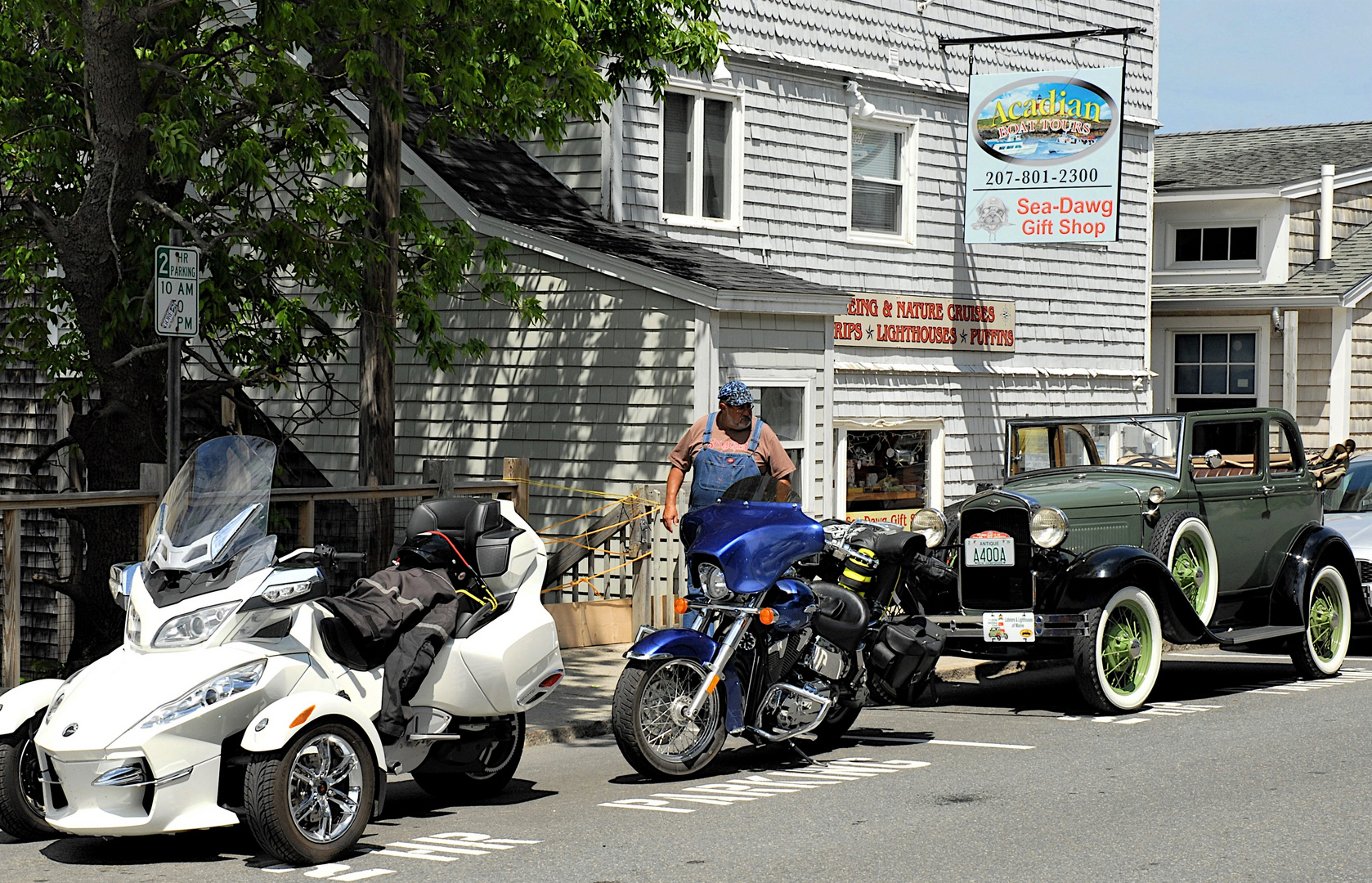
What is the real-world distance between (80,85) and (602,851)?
28.5 feet

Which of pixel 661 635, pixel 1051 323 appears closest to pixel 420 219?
pixel 661 635

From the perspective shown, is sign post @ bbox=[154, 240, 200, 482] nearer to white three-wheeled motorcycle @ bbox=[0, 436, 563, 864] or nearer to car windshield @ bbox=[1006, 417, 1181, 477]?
white three-wheeled motorcycle @ bbox=[0, 436, 563, 864]

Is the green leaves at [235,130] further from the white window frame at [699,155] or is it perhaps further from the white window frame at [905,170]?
the white window frame at [905,170]

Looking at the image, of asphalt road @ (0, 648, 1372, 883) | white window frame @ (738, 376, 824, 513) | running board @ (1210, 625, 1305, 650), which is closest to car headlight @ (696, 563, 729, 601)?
asphalt road @ (0, 648, 1372, 883)

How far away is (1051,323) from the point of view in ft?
67.7

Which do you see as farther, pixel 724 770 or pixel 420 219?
pixel 420 219

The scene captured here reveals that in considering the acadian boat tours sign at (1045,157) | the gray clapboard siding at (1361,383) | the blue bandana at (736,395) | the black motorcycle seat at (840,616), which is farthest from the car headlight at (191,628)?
the gray clapboard siding at (1361,383)

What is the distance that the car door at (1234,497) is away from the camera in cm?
1152

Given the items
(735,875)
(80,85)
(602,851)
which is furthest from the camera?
(80,85)

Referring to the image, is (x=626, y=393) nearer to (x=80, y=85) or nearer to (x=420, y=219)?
(x=420, y=219)

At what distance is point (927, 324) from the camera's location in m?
18.9

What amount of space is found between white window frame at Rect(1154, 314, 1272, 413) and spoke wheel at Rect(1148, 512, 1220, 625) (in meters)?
13.7

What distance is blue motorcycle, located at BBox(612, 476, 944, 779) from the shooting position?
323 inches

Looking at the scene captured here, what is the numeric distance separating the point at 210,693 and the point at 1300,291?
20818 millimetres
